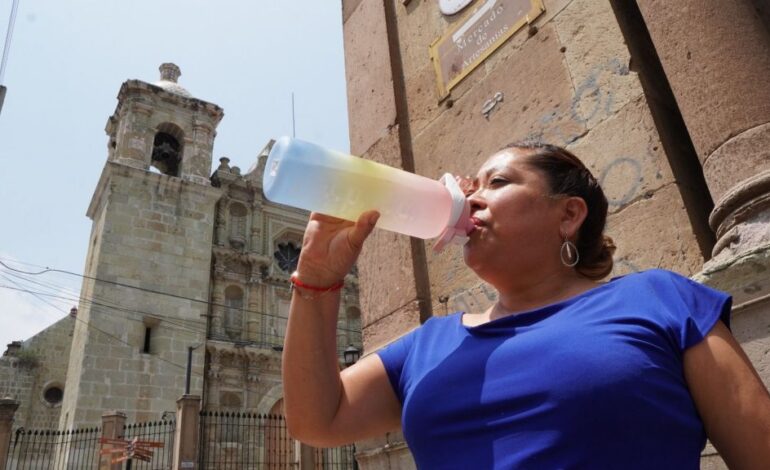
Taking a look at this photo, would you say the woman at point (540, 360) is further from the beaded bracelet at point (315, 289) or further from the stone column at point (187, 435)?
the stone column at point (187, 435)

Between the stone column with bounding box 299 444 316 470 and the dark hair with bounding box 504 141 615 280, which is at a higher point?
the stone column with bounding box 299 444 316 470

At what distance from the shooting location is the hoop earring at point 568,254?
1.54 metres

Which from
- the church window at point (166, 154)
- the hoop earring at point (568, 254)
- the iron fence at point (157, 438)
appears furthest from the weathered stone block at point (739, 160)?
the church window at point (166, 154)

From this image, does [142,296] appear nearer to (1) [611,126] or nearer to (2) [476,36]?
(2) [476,36]

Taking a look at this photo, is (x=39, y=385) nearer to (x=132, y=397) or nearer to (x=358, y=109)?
(x=132, y=397)

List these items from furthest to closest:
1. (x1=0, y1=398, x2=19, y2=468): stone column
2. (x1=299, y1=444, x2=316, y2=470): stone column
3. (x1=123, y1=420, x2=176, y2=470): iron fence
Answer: (x1=123, y1=420, x2=176, y2=470): iron fence
(x1=299, y1=444, x2=316, y2=470): stone column
(x1=0, y1=398, x2=19, y2=468): stone column

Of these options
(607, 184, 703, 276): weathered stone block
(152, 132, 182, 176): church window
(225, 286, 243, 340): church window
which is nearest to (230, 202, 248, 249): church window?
(225, 286, 243, 340): church window

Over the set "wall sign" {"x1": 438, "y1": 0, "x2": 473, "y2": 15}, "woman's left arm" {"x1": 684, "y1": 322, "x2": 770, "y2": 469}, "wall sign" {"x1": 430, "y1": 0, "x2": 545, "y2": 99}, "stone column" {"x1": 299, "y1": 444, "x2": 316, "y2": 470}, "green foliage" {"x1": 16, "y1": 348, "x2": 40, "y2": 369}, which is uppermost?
"green foliage" {"x1": 16, "y1": 348, "x2": 40, "y2": 369}

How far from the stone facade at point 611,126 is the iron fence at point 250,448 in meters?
12.6

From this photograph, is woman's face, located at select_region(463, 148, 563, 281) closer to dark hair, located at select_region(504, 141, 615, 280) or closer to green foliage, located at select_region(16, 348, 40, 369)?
dark hair, located at select_region(504, 141, 615, 280)

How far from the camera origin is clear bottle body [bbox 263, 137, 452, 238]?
1544 mm

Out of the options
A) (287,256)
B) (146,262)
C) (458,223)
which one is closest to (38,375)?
(146,262)

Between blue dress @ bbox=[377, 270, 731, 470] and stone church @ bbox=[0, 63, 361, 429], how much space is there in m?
15.5

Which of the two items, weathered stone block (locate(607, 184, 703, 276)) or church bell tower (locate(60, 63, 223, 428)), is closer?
weathered stone block (locate(607, 184, 703, 276))
